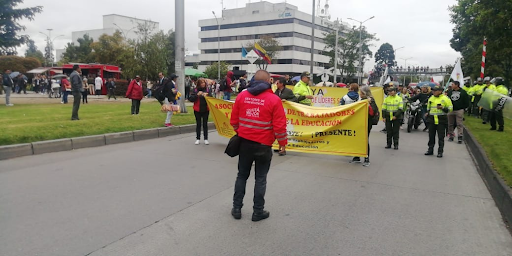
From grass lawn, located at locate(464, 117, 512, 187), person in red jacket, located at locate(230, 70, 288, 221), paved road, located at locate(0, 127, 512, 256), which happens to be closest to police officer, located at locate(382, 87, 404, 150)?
grass lawn, located at locate(464, 117, 512, 187)

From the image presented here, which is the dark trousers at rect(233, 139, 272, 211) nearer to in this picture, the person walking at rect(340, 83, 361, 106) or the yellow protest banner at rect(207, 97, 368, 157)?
the yellow protest banner at rect(207, 97, 368, 157)

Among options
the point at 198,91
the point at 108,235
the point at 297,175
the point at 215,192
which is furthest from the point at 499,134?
the point at 108,235

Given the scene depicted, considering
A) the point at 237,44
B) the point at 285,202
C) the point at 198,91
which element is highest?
the point at 237,44

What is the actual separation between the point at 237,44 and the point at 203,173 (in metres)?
93.9

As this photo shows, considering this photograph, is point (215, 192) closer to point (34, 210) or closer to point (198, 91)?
point (34, 210)

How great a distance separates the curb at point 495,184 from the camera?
527cm

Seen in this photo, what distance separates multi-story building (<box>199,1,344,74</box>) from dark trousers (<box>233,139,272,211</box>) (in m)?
82.3

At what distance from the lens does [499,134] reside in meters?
12.5

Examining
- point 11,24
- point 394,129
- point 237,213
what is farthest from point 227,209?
point 11,24

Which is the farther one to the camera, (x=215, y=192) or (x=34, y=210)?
(x=215, y=192)

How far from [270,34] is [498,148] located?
8638 cm

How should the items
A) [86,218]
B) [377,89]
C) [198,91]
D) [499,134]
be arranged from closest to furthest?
[86,218]
[198,91]
[499,134]
[377,89]

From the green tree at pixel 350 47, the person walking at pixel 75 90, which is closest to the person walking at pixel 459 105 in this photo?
the person walking at pixel 75 90

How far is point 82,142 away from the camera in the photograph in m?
9.52
